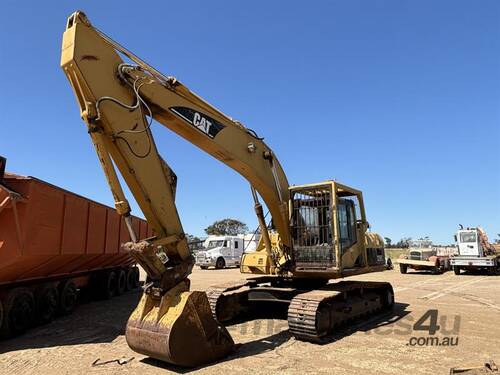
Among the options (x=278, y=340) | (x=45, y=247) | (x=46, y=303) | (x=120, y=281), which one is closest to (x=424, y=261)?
(x=120, y=281)

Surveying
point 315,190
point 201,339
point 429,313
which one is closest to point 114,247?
point 315,190

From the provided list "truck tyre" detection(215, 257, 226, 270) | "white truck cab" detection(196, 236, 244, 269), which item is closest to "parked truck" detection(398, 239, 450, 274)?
"white truck cab" detection(196, 236, 244, 269)

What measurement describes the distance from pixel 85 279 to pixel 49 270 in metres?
3.49

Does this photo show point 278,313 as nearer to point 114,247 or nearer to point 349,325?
point 349,325

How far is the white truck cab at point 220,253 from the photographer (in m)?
32.6

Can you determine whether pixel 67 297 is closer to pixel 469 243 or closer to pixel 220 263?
pixel 220 263

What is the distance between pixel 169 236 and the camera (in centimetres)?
665

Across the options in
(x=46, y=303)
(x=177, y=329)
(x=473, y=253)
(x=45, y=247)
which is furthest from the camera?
(x=473, y=253)

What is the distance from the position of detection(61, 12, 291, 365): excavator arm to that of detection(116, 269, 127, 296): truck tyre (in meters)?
9.73

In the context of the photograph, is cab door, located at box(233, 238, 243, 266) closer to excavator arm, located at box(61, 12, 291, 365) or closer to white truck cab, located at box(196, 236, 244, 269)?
white truck cab, located at box(196, 236, 244, 269)

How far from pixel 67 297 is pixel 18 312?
233cm

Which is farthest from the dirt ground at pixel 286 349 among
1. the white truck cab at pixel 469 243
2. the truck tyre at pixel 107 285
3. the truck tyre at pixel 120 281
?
the white truck cab at pixel 469 243

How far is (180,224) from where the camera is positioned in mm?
6961

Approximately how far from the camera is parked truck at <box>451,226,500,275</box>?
26.2 m
